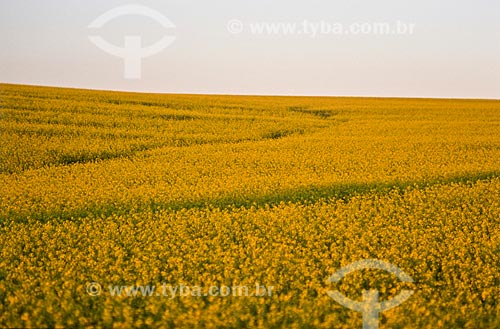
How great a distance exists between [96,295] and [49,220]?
4.55 meters

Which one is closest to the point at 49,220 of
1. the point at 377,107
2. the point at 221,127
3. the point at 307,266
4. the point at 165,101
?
the point at 307,266

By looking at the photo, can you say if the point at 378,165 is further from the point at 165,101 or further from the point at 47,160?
the point at 165,101

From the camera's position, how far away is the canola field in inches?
255

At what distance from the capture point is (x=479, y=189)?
12.8 meters
